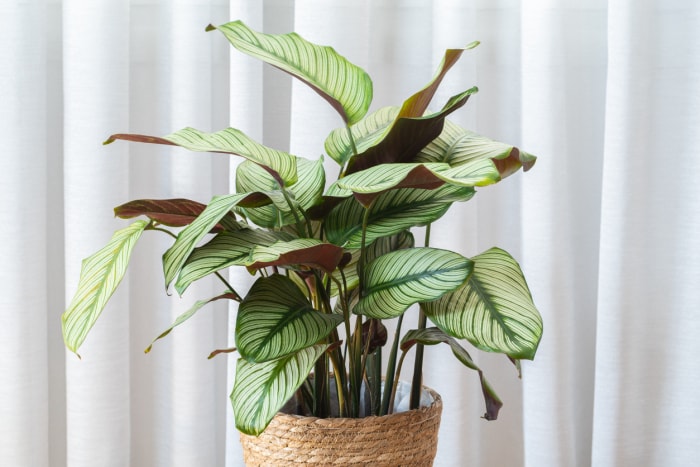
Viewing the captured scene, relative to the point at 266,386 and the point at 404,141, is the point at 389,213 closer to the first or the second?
the point at 404,141

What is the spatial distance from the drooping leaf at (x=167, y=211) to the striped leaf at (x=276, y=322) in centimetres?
10

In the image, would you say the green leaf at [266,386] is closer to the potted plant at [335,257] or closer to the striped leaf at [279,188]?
the potted plant at [335,257]

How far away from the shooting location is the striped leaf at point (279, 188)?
2.99 feet

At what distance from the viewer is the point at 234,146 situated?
0.85m

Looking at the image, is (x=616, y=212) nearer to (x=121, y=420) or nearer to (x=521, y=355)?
(x=521, y=355)

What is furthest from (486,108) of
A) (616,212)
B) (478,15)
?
(616,212)

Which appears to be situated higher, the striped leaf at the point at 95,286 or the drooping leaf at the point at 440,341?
the striped leaf at the point at 95,286

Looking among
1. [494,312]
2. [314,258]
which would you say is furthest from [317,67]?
[494,312]

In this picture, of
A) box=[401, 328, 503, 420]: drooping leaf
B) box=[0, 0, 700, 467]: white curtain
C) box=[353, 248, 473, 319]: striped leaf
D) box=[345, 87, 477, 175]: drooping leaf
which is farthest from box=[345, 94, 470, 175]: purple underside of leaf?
box=[0, 0, 700, 467]: white curtain

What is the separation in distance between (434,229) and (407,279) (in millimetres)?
606

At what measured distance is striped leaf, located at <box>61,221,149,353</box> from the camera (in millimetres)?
777

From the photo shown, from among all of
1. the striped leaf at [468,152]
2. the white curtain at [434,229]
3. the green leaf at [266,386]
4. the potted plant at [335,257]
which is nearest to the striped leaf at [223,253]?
the potted plant at [335,257]

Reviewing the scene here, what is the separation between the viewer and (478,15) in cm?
147

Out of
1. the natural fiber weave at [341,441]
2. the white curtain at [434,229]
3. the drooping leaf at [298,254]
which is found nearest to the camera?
the drooping leaf at [298,254]
